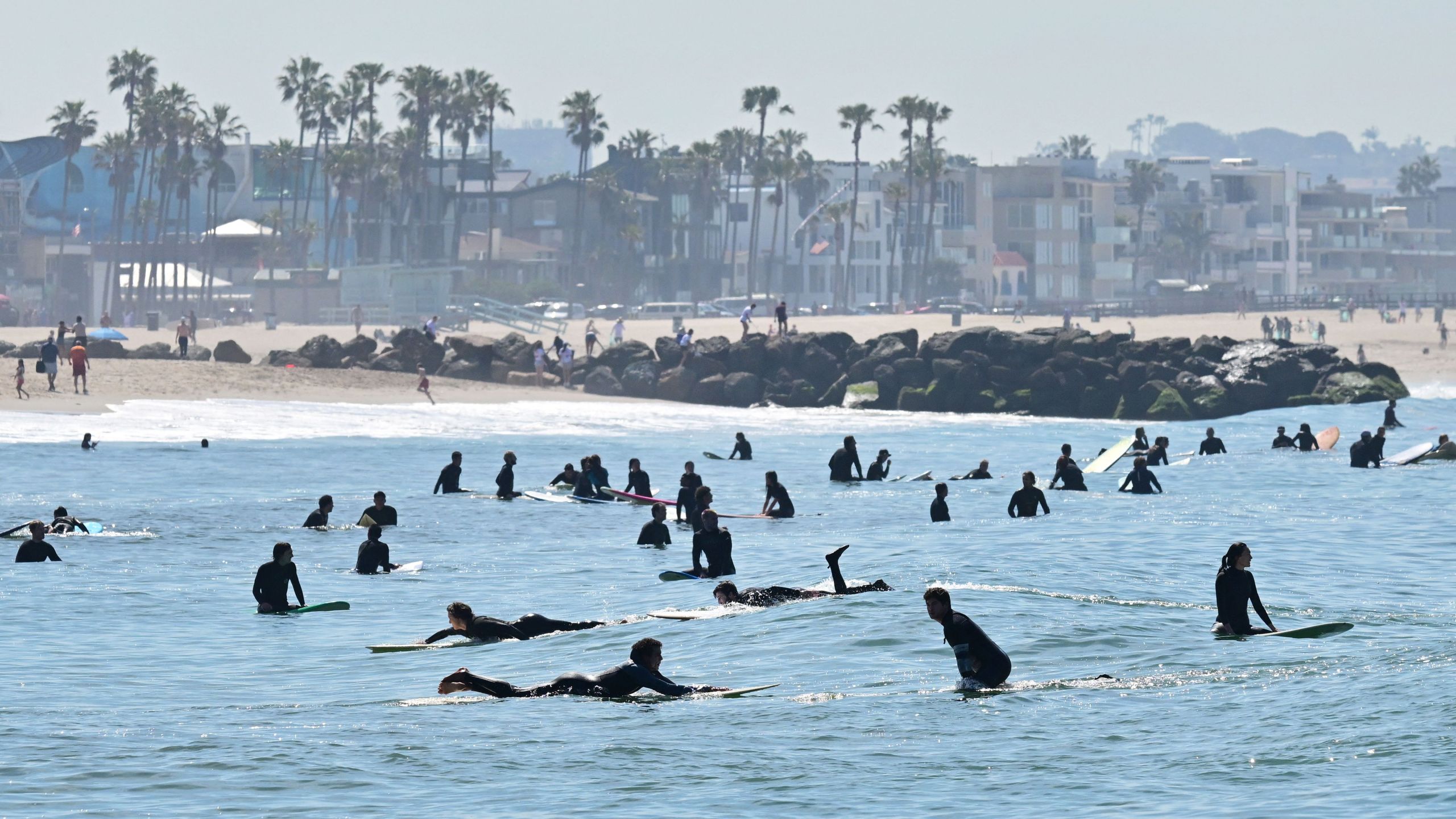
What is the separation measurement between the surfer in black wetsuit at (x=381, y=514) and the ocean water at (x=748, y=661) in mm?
272

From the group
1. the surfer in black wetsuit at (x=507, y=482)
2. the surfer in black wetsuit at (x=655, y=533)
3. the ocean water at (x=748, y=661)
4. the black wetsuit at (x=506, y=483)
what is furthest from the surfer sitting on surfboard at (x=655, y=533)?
the black wetsuit at (x=506, y=483)

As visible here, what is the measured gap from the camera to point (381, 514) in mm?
27703

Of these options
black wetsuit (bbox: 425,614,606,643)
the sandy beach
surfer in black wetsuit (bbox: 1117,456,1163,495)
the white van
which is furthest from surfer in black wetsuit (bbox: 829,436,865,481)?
the white van

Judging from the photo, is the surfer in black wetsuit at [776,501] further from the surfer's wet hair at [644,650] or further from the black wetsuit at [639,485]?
the surfer's wet hair at [644,650]

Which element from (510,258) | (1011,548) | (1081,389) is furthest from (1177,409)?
(510,258)

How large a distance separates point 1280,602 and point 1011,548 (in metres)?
5.17

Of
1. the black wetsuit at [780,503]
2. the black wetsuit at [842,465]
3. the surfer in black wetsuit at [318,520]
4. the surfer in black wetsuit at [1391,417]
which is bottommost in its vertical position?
the surfer in black wetsuit at [318,520]

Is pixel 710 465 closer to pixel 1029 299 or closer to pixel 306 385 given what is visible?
pixel 306 385

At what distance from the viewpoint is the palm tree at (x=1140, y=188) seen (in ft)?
527

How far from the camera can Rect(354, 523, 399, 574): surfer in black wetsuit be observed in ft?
77.9

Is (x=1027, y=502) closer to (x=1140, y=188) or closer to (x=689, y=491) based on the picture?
(x=689, y=491)

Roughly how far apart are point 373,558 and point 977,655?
34.9ft

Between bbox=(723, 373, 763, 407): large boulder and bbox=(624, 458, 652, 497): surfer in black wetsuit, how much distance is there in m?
27.5

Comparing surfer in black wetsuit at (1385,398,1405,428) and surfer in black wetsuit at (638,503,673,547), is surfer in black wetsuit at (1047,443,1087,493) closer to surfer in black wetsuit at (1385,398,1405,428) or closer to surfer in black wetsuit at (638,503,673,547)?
surfer in black wetsuit at (638,503,673,547)
